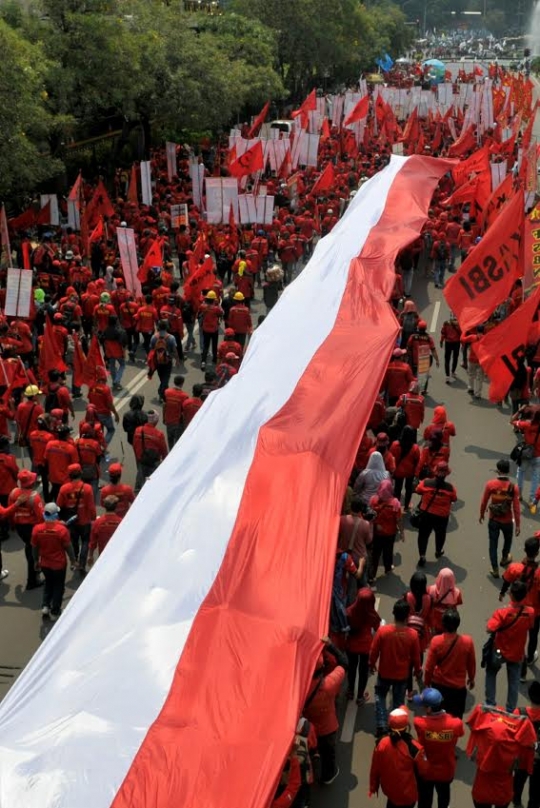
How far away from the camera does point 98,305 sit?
51.4 ft

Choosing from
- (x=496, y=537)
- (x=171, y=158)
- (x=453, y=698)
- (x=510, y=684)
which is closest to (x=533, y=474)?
(x=496, y=537)

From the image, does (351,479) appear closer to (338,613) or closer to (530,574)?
(338,613)

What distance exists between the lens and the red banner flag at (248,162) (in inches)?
979

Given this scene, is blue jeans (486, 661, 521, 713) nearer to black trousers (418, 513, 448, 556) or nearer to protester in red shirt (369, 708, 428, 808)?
protester in red shirt (369, 708, 428, 808)

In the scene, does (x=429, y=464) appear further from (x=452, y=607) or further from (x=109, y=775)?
(x=109, y=775)

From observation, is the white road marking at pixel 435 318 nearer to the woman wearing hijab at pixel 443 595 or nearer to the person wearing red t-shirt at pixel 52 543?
the person wearing red t-shirt at pixel 52 543

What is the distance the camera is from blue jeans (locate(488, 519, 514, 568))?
987cm

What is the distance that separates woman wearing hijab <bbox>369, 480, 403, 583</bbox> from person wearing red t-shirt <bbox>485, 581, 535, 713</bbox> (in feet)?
6.29

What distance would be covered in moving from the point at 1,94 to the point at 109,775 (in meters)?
18.3

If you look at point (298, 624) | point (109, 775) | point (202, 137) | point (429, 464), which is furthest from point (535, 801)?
point (202, 137)

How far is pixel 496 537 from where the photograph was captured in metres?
10.0

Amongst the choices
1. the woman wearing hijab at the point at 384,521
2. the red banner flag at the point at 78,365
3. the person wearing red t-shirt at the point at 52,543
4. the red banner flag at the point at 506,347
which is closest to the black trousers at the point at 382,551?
the woman wearing hijab at the point at 384,521

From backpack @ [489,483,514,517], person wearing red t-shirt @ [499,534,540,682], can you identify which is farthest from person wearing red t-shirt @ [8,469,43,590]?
person wearing red t-shirt @ [499,534,540,682]

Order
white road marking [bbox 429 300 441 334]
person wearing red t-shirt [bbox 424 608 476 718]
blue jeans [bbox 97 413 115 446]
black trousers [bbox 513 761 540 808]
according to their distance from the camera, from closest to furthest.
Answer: black trousers [bbox 513 761 540 808], person wearing red t-shirt [bbox 424 608 476 718], blue jeans [bbox 97 413 115 446], white road marking [bbox 429 300 441 334]
